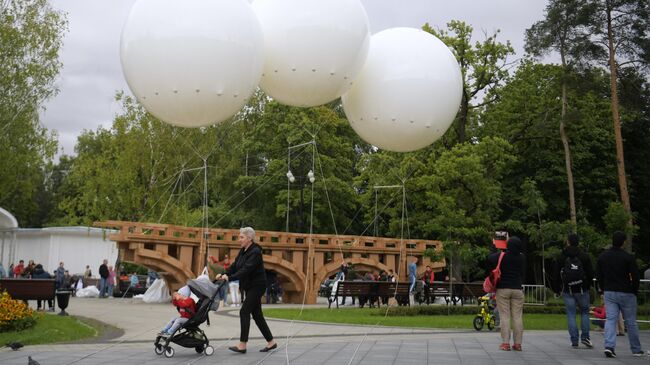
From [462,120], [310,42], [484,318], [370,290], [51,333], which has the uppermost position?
[462,120]

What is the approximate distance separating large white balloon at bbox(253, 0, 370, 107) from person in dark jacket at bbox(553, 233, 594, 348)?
506cm

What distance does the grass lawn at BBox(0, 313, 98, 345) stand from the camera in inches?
414

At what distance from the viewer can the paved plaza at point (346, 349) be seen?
836cm

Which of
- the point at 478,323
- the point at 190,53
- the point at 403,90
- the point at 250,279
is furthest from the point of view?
the point at 478,323

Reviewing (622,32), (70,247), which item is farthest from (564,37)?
(70,247)

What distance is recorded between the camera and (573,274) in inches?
417

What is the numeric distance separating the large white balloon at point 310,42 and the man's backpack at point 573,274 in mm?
5082

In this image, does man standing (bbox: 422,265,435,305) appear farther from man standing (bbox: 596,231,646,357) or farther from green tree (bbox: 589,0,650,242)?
man standing (bbox: 596,231,646,357)

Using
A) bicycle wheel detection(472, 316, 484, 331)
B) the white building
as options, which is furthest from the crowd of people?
the white building

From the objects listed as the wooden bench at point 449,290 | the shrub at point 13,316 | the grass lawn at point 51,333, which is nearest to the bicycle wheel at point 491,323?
the grass lawn at point 51,333

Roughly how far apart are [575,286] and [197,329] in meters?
5.59

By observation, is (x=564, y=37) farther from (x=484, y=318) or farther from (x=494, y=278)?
(x=494, y=278)

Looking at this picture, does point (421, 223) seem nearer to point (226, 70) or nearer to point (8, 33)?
point (8, 33)

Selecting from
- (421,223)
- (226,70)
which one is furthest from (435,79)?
(421,223)
